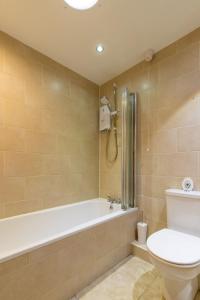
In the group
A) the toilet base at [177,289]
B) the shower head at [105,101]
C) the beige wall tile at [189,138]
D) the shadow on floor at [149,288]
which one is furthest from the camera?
the shower head at [105,101]

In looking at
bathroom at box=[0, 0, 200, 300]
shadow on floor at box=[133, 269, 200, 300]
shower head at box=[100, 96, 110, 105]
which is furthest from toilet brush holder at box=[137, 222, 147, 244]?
shower head at box=[100, 96, 110, 105]

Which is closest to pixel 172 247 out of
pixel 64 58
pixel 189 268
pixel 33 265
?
pixel 189 268

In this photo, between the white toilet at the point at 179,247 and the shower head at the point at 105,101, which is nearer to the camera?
the white toilet at the point at 179,247

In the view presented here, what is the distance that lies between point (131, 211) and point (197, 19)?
2.08m

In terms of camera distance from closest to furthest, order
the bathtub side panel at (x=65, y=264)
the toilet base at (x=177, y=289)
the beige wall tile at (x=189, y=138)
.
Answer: the bathtub side panel at (x=65, y=264) < the toilet base at (x=177, y=289) < the beige wall tile at (x=189, y=138)

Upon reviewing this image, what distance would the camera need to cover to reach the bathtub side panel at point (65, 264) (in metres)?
1.13

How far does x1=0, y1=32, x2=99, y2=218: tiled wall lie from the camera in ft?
5.92

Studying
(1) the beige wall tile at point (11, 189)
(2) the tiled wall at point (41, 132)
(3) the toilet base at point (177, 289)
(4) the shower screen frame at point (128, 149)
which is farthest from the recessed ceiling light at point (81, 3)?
(3) the toilet base at point (177, 289)

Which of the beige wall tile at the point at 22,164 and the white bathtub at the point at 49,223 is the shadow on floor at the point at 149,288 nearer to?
the white bathtub at the point at 49,223

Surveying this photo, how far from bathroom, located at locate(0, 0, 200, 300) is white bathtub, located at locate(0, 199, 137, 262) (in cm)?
1

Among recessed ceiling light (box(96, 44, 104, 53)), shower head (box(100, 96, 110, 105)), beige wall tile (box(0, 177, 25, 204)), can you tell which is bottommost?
beige wall tile (box(0, 177, 25, 204))

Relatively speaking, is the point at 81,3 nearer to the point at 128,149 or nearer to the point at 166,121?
the point at 166,121

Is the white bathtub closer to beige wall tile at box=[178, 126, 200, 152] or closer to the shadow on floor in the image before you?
the shadow on floor

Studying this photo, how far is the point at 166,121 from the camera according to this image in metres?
1.98
